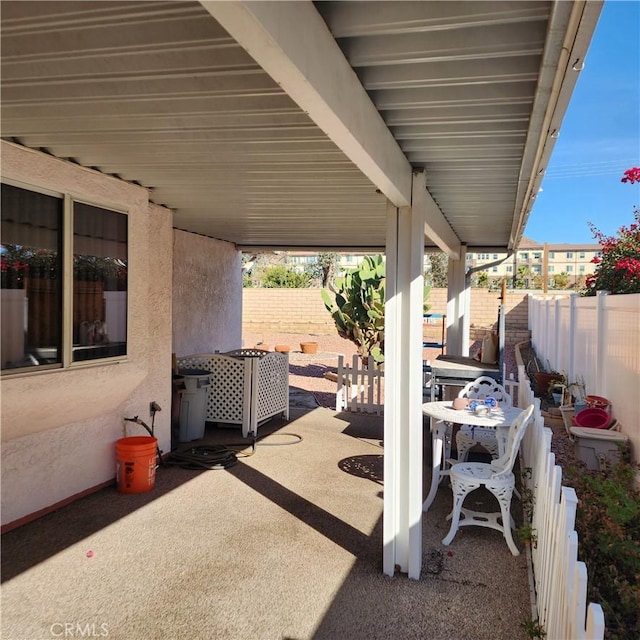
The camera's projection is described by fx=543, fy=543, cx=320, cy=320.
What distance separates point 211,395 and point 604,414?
202 inches

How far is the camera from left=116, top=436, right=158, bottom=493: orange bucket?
518cm

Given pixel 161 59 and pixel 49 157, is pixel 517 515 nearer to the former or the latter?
pixel 161 59

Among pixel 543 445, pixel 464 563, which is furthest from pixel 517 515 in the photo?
pixel 543 445

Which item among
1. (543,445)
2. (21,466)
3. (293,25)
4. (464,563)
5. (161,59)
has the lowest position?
(464,563)

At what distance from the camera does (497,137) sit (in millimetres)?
3389

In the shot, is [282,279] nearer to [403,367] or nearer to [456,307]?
[456,307]

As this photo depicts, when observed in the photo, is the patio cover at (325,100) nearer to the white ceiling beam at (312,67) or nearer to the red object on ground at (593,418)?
the white ceiling beam at (312,67)

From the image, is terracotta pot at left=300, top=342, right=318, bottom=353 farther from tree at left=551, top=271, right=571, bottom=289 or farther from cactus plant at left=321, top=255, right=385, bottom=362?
tree at left=551, top=271, right=571, bottom=289

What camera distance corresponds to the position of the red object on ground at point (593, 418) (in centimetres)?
644

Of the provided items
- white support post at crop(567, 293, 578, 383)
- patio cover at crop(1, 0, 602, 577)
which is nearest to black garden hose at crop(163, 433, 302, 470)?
patio cover at crop(1, 0, 602, 577)

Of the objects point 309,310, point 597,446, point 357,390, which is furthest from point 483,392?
point 309,310

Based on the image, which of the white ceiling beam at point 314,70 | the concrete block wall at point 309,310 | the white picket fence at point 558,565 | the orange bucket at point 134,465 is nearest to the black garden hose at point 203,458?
the orange bucket at point 134,465

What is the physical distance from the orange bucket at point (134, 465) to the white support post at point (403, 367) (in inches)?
99.6

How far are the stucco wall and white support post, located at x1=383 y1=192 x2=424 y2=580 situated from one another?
8.51 ft
